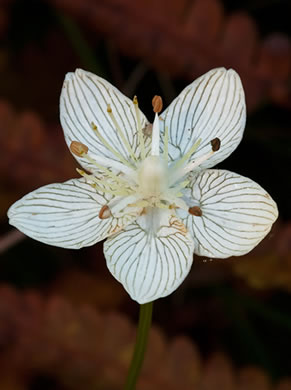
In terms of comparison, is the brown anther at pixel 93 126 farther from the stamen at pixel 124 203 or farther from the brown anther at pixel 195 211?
the brown anther at pixel 195 211

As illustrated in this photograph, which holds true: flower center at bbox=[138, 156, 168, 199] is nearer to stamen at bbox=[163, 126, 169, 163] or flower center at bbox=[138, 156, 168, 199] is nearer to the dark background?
stamen at bbox=[163, 126, 169, 163]

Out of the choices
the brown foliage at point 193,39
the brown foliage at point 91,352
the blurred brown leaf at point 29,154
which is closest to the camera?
the brown foliage at point 91,352

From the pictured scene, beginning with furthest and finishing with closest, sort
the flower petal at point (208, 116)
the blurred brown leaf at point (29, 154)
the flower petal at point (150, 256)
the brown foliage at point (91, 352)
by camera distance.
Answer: the blurred brown leaf at point (29, 154) < the brown foliage at point (91, 352) < the flower petal at point (208, 116) < the flower petal at point (150, 256)

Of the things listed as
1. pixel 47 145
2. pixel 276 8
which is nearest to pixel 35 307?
pixel 47 145

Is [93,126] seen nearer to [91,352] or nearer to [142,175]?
[142,175]

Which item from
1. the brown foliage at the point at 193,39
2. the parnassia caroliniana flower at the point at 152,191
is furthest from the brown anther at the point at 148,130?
the brown foliage at the point at 193,39

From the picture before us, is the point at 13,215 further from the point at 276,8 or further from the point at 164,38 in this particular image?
the point at 276,8
